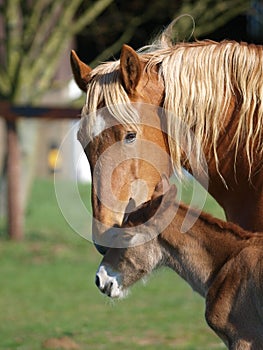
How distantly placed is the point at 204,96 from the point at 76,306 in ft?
19.4

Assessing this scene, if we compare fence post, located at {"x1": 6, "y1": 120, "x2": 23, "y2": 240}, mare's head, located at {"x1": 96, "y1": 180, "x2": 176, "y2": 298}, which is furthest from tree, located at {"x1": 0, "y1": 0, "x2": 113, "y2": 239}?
mare's head, located at {"x1": 96, "y1": 180, "x2": 176, "y2": 298}

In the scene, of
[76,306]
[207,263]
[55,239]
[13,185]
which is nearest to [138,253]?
[207,263]

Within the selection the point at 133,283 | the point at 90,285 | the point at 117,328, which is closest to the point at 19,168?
the point at 90,285

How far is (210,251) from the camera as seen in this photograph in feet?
16.8

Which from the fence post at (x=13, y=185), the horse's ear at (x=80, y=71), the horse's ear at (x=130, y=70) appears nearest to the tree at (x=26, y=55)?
the fence post at (x=13, y=185)

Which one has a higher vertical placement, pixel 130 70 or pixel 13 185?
pixel 130 70

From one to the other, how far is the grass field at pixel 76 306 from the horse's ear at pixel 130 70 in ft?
3.88

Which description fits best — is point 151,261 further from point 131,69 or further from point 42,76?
point 42,76

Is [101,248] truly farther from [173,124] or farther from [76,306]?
[76,306]

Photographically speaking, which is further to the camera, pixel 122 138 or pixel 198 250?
pixel 198 250

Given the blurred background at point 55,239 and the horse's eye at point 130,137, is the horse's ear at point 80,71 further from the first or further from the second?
the blurred background at point 55,239

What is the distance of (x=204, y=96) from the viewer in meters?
4.78

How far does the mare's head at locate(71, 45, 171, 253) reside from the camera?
465cm

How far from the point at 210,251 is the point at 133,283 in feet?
1.57
